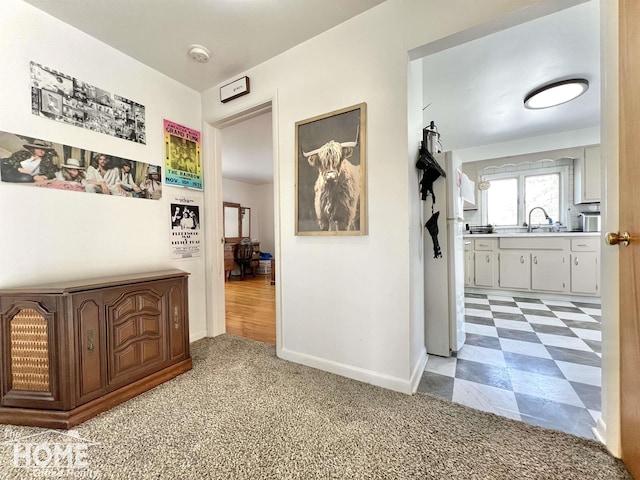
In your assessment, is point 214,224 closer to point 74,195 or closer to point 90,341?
point 74,195

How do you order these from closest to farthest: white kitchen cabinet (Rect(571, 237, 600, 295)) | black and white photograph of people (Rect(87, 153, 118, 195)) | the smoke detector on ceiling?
1. black and white photograph of people (Rect(87, 153, 118, 195))
2. the smoke detector on ceiling
3. white kitchen cabinet (Rect(571, 237, 600, 295))

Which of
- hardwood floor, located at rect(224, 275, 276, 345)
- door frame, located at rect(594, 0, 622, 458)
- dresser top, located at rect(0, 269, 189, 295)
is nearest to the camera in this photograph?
door frame, located at rect(594, 0, 622, 458)

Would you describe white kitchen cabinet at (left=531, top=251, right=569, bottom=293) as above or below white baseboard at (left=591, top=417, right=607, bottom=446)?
above

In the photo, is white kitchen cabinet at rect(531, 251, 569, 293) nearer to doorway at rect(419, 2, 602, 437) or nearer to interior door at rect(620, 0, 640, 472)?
doorway at rect(419, 2, 602, 437)

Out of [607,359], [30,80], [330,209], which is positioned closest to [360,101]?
[330,209]

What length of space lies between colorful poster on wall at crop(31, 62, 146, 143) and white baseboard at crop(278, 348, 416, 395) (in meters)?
2.09

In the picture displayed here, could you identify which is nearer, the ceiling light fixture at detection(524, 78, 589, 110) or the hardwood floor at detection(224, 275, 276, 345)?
the ceiling light fixture at detection(524, 78, 589, 110)

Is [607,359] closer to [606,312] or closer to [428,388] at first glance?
[606,312]

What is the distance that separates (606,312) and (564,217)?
12.8 feet

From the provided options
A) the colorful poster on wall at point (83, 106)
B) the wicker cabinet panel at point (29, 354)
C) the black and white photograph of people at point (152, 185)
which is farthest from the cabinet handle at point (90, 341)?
the colorful poster on wall at point (83, 106)

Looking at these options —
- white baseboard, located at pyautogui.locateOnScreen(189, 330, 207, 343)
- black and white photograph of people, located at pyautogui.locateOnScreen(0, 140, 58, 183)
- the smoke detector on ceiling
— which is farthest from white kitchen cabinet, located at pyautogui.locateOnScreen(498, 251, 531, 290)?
black and white photograph of people, located at pyautogui.locateOnScreen(0, 140, 58, 183)

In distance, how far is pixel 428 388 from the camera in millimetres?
1589

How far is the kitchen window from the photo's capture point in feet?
13.3

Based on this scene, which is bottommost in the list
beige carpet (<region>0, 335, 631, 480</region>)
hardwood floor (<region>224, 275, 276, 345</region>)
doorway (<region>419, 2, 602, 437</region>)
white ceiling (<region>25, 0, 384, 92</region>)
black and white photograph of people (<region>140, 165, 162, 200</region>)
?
hardwood floor (<region>224, 275, 276, 345</region>)
